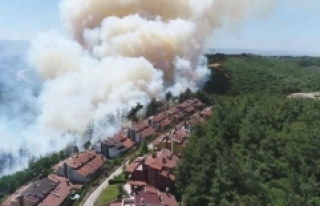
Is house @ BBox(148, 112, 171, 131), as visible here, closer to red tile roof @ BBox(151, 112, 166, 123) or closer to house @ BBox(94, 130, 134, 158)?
red tile roof @ BBox(151, 112, 166, 123)

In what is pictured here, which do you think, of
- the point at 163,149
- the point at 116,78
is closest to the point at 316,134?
the point at 163,149

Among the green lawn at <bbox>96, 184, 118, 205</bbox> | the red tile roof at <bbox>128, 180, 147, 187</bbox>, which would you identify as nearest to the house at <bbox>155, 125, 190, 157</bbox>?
the red tile roof at <bbox>128, 180, 147, 187</bbox>

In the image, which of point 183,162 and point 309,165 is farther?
point 183,162

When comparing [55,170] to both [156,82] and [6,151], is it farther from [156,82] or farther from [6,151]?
[156,82]

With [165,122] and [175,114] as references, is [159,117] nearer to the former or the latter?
[165,122]

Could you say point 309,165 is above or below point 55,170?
above

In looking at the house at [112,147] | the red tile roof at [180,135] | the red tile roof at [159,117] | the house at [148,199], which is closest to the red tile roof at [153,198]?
the house at [148,199]

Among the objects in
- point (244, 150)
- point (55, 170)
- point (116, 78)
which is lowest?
point (55, 170)
